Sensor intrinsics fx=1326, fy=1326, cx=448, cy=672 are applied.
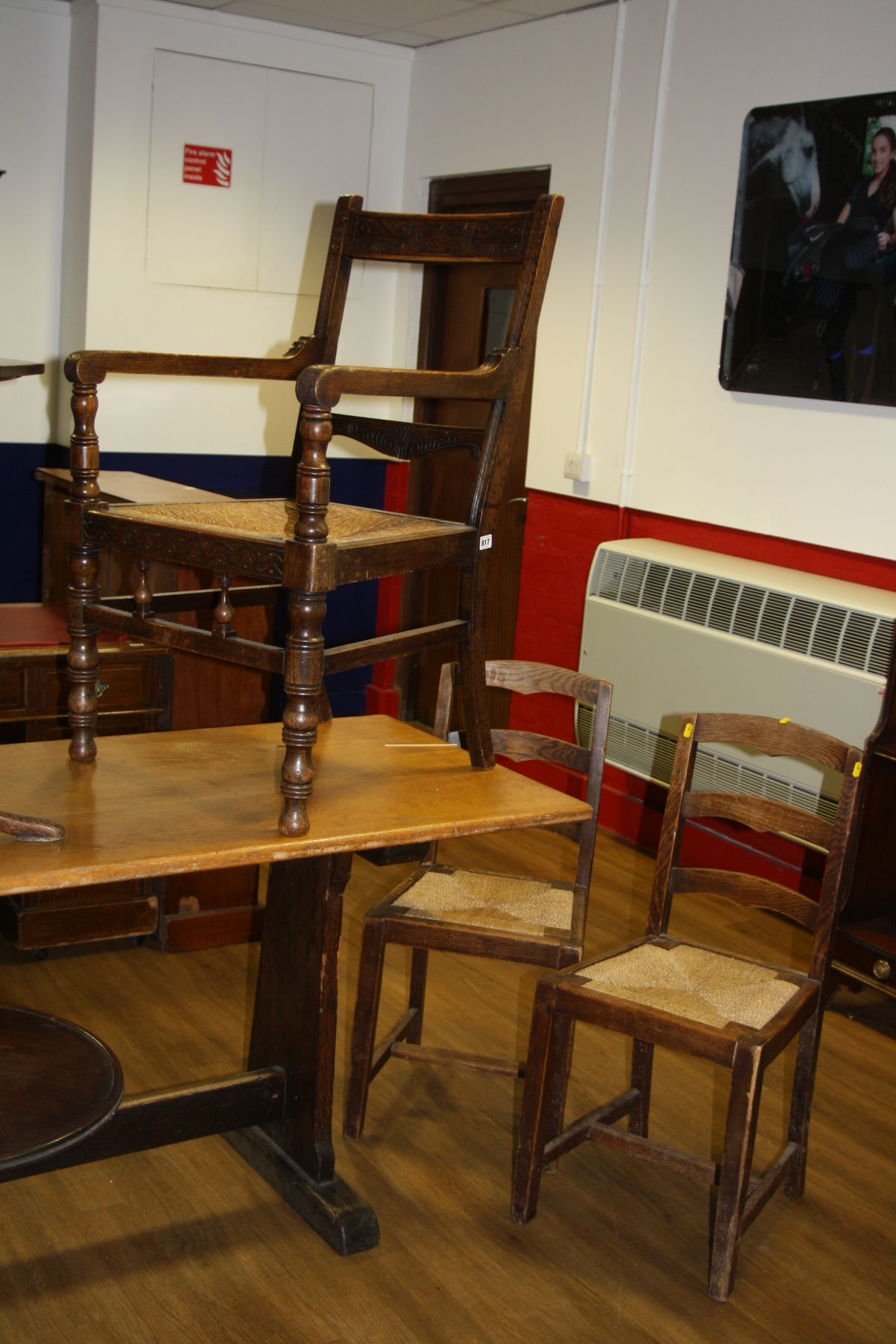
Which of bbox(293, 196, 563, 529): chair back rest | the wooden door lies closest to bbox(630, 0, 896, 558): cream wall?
the wooden door

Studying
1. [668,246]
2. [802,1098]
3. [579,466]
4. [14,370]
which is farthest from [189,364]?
[579,466]

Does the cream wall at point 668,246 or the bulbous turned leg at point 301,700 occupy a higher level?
the cream wall at point 668,246

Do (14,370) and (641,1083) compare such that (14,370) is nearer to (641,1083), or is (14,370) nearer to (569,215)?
(641,1083)

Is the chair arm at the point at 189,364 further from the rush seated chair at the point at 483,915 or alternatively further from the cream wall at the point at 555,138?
the cream wall at the point at 555,138

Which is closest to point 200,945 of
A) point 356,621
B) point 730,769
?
point 730,769

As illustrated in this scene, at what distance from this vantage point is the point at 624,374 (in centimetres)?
438

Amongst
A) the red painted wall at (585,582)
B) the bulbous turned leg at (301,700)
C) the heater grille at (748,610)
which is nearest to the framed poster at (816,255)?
the red painted wall at (585,582)

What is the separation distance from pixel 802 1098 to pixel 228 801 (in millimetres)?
1261

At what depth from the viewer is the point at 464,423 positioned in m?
5.49

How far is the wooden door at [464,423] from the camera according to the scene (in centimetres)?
497

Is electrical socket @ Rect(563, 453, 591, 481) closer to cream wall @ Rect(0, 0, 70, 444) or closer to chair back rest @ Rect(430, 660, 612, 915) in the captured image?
chair back rest @ Rect(430, 660, 612, 915)

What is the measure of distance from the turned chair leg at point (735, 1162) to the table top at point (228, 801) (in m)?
0.48

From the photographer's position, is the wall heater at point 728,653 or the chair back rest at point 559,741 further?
the wall heater at point 728,653

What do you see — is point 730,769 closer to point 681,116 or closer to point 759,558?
point 759,558
